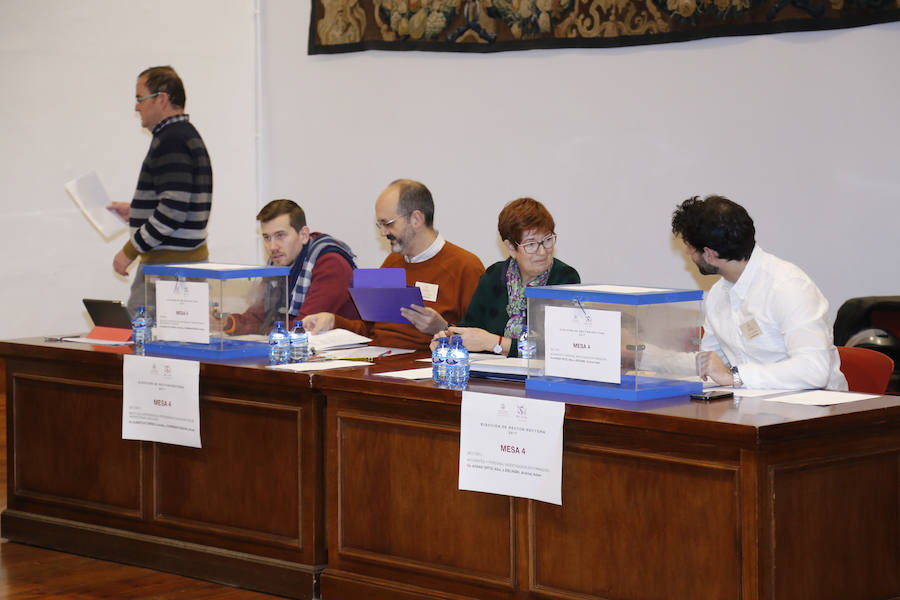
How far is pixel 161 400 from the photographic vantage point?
369cm

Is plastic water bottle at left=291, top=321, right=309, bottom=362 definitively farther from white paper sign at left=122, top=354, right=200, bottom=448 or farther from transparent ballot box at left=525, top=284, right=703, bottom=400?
transparent ballot box at left=525, top=284, right=703, bottom=400

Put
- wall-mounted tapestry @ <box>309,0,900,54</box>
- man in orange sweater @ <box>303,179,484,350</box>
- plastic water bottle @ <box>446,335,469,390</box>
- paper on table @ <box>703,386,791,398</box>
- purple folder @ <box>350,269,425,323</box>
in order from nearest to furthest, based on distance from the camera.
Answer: paper on table @ <box>703,386,791,398</box>, plastic water bottle @ <box>446,335,469,390</box>, purple folder @ <box>350,269,425,323</box>, man in orange sweater @ <box>303,179,484,350</box>, wall-mounted tapestry @ <box>309,0,900,54</box>

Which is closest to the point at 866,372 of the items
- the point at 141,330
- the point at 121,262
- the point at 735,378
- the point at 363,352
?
the point at 735,378

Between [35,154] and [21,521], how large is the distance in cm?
359

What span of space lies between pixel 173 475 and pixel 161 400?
253 millimetres

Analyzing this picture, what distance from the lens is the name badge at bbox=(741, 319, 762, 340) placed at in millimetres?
3168

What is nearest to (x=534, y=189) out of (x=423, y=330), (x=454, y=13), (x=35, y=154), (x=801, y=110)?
(x=454, y=13)

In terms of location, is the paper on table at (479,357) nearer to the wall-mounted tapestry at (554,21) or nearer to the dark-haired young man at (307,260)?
the dark-haired young man at (307,260)

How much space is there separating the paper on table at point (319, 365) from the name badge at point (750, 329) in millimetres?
1163

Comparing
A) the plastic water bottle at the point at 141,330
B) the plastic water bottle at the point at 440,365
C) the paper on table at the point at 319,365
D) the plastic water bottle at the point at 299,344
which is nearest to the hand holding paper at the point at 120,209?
the plastic water bottle at the point at 141,330

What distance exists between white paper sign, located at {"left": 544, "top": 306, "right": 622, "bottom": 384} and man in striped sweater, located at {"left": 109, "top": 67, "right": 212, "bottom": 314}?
2516 mm

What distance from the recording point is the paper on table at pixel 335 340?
4.02 m

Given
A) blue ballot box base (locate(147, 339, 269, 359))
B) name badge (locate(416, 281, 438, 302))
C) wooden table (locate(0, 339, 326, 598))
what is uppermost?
name badge (locate(416, 281, 438, 302))

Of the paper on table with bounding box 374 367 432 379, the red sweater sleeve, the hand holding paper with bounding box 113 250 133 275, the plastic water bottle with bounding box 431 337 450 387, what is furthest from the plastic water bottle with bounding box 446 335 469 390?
the hand holding paper with bounding box 113 250 133 275
